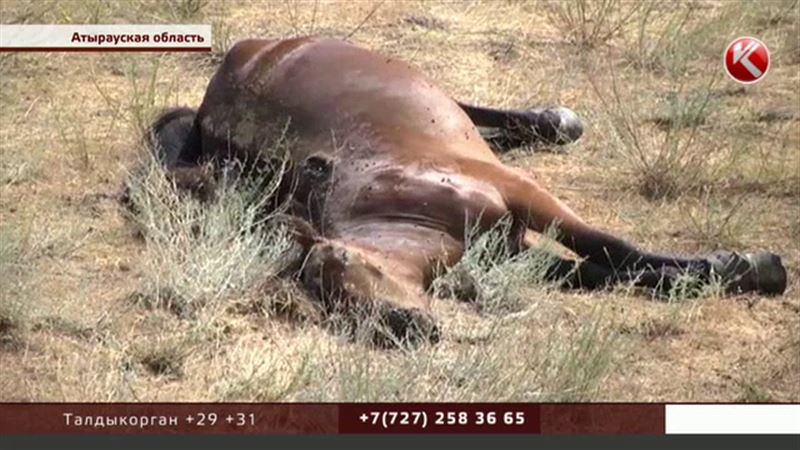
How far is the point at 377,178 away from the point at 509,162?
0.98 m

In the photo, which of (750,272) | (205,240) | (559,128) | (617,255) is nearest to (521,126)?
(559,128)

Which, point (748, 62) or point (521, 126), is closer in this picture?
point (748, 62)

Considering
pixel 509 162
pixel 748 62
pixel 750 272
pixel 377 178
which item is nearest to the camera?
pixel 750 272

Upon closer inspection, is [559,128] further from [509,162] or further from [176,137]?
[176,137]

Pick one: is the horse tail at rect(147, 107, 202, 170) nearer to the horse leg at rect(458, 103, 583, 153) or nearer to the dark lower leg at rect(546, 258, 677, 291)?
the horse leg at rect(458, 103, 583, 153)

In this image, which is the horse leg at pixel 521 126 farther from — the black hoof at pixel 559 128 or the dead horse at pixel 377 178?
the dead horse at pixel 377 178

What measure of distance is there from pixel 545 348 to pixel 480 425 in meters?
0.36

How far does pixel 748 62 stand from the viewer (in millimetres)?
5375

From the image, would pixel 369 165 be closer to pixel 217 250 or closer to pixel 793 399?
pixel 217 250

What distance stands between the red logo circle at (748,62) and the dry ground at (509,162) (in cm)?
38

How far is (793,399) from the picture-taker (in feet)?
15.1

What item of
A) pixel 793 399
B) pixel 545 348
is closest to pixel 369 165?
pixel 545 348

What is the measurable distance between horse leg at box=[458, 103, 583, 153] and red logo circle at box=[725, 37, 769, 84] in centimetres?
79

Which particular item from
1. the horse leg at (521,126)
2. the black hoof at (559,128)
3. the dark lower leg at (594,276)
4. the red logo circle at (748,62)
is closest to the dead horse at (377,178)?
the dark lower leg at (594,276)
